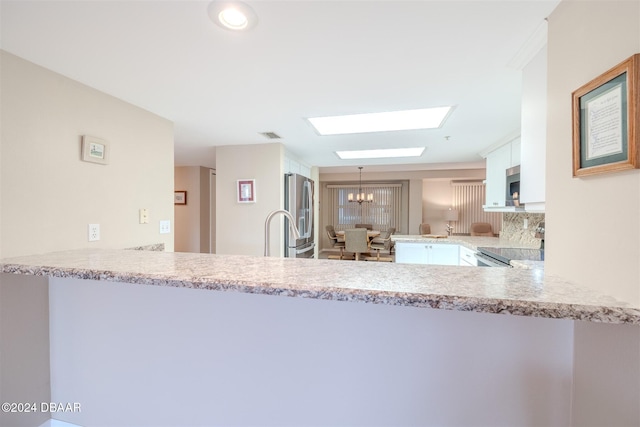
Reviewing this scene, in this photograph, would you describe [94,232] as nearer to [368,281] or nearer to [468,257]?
[368,281]

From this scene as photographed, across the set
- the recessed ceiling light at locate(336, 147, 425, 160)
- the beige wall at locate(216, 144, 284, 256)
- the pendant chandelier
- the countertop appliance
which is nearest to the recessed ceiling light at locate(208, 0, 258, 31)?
the beige wall at locate(216, 144, 284, 256)

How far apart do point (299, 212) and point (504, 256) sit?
7.80 ft

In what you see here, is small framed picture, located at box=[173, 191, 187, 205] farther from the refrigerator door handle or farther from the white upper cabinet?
the white upper cabinet

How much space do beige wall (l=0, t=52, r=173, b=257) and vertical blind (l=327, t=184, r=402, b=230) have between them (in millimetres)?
6799

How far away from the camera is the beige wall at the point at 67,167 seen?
4.48 ft

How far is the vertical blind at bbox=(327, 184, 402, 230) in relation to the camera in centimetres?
845

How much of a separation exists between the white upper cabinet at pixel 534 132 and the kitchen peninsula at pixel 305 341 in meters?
0.49

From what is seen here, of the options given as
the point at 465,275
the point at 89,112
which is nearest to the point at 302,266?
the point at 465,275

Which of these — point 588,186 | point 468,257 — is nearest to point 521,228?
point 468,257

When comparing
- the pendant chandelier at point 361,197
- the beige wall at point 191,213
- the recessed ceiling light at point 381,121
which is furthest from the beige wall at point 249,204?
the pendant chandelier at point 361,197

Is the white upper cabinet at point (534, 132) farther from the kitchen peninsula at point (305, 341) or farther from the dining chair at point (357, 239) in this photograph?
the dining chair at point (357, 239)

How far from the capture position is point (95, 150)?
1.76 meters

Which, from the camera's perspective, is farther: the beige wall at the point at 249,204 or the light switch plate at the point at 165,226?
the beige wall at the point at 249,204

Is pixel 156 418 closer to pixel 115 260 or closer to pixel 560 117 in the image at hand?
pixel 115 260
